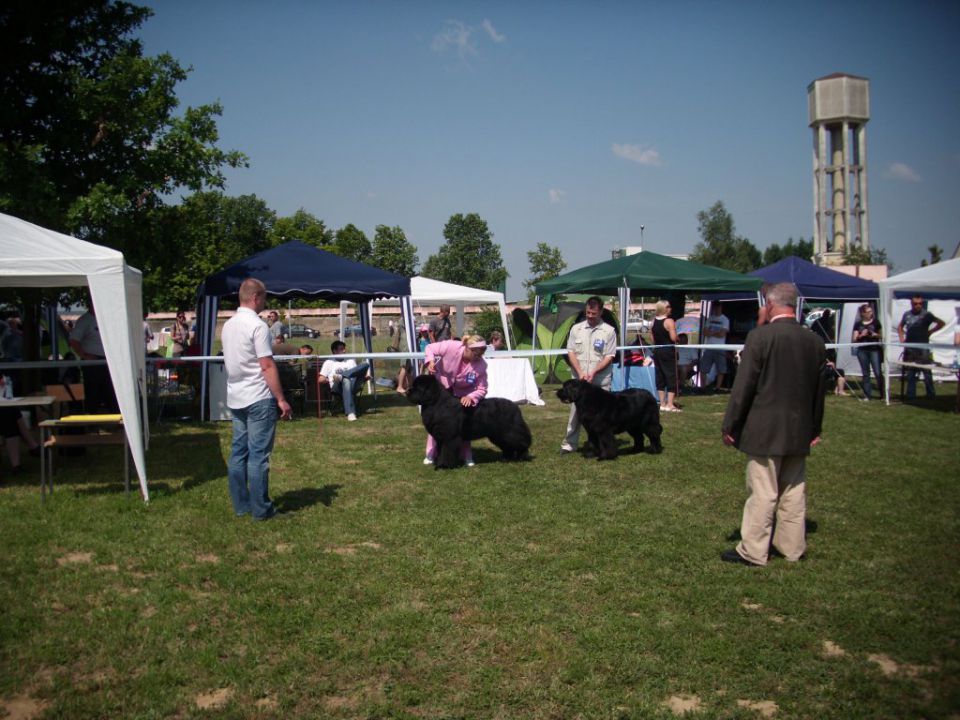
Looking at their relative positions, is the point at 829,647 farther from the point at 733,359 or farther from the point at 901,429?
the point at 733,359

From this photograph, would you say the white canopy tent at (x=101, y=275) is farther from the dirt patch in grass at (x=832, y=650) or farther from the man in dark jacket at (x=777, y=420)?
the dirt patch in grass at (x=832, y=650)

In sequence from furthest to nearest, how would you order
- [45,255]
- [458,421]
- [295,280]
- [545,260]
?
[545,260], [295,280], [458,421], [45,255]

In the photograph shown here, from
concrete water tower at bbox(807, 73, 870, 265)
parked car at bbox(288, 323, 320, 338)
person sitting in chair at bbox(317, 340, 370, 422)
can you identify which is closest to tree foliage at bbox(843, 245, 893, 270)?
concrete water tower at bbox(807, 73, 870, 265)

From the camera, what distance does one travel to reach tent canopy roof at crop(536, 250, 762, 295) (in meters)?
13.7

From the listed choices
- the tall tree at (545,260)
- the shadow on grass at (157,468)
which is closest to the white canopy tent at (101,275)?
the shadow on grass at (157,468)

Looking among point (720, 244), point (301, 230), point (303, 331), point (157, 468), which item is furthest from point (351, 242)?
point (157, 468)

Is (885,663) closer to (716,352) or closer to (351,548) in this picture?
(351,548)

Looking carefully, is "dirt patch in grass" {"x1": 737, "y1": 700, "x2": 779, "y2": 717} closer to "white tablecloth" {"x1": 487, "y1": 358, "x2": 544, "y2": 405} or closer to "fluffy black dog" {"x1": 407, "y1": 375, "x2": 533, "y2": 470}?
"fluffy black dog" {"x1": 407, "y1": 375, "x2": 533, "y2": 470}

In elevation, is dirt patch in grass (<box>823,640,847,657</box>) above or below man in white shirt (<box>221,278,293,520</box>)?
below

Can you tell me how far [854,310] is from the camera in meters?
17.5

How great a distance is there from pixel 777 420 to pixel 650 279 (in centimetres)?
950

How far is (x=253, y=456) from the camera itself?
5500mm

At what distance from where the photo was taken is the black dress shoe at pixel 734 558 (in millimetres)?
4582

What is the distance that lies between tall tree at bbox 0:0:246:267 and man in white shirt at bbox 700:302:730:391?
957 cm
